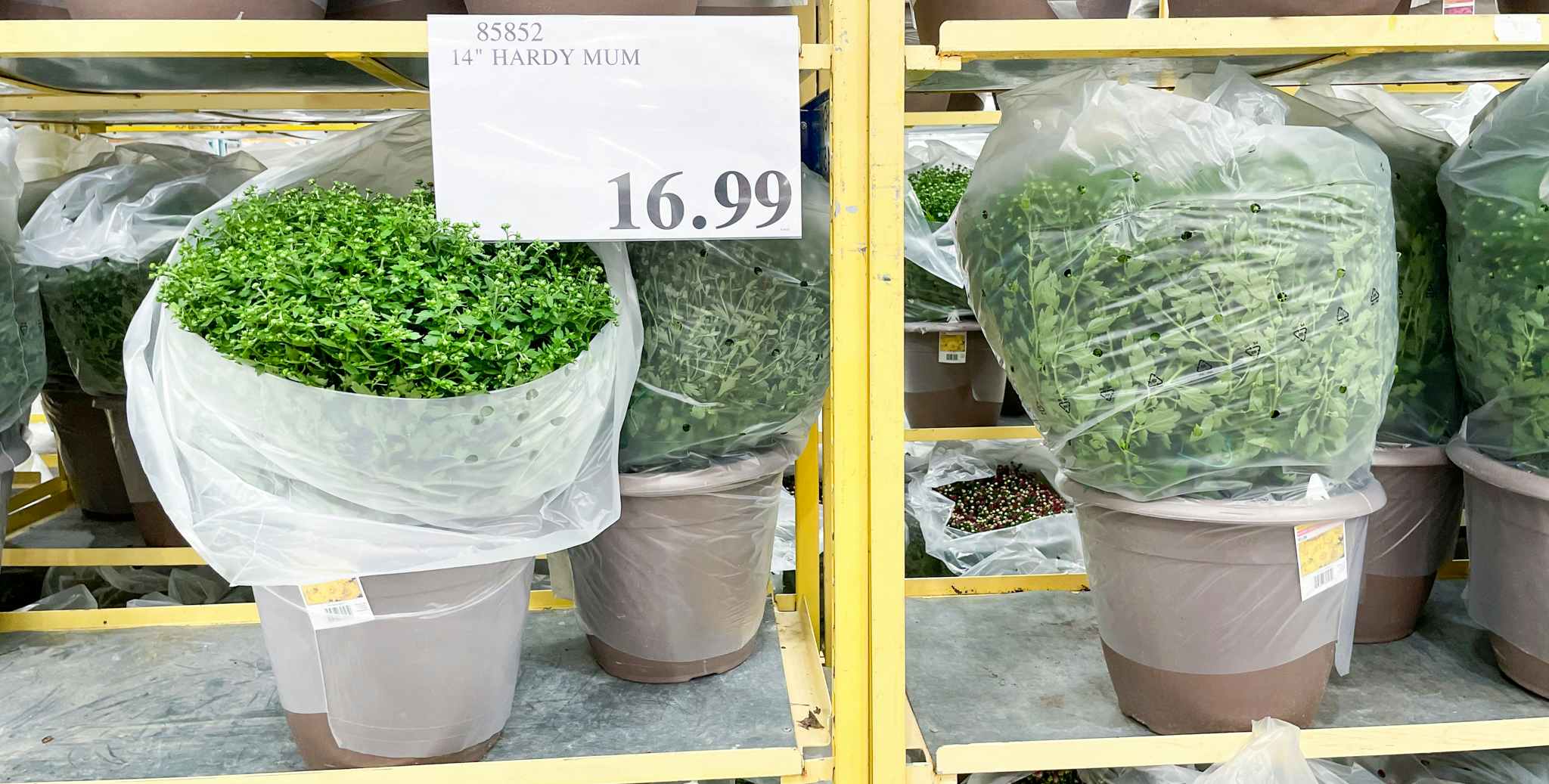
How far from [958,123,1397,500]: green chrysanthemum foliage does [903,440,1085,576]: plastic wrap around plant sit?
39.1 inches

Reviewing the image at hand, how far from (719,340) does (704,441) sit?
115 millimetres

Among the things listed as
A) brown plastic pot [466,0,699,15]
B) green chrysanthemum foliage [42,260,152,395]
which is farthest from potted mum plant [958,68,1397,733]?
green chrysanthemum foliage [42,260,152,395]

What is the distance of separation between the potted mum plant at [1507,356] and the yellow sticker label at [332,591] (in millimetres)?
1144

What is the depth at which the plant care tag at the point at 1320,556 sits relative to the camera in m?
0.94

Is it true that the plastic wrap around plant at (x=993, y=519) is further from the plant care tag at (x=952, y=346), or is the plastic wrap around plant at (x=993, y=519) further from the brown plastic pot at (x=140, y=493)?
the brown plastic pot at (x=140, y=493)

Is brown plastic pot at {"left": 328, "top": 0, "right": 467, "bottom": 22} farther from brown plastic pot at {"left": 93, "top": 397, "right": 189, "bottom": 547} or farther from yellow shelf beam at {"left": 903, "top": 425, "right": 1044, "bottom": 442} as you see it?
yellow shelf beam at {"left": 903, "top": 425, "right": 1044, "bottom": 442}

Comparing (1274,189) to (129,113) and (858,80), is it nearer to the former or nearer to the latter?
(858,80)

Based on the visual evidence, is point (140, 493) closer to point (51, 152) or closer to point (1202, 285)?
point (51, 152)

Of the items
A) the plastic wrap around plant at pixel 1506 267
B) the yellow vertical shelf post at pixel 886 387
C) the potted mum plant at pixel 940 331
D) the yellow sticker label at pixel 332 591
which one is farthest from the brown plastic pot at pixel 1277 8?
the potted mum plant at pixel 940 331

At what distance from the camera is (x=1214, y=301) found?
88cm

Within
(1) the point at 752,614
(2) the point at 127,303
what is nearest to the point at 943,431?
(1) the point at 752,614

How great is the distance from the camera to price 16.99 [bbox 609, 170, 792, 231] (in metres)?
0.90

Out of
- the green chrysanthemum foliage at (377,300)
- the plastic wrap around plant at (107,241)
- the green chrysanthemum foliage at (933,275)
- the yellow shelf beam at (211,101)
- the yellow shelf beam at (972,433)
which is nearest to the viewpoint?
the green chrysanthemum foliage at (377,300)

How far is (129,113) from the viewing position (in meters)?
1.53
